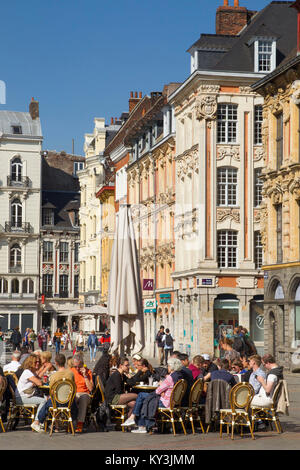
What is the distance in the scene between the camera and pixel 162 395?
662 inches

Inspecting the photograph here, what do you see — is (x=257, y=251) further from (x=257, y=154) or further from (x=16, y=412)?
(x=16, y=412)

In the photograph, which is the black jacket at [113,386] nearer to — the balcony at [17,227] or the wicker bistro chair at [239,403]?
the wicker bistro chair at [239,403]

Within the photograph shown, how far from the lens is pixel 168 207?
53688mm

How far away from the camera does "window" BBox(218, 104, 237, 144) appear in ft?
152

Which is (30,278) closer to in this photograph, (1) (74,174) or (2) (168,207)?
(1) (74,174)

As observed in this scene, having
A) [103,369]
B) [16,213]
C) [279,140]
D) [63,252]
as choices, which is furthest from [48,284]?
[103,369]

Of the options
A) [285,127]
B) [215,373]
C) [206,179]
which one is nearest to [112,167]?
[206,179]

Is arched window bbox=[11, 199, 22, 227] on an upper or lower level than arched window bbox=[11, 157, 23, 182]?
lower

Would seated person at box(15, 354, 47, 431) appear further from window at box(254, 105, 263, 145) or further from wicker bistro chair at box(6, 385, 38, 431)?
window at box(254, 105, 263, 145)

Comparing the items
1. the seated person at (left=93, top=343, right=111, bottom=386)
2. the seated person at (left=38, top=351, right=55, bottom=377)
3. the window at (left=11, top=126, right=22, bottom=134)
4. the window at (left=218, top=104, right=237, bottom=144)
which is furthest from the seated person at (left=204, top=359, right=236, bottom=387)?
the window at (left=11, top=126, right=22, bottom=134)

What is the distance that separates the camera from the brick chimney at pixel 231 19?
52.8m

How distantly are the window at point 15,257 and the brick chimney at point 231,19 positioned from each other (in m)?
44.7

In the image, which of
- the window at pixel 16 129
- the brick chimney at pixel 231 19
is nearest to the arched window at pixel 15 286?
the window at pixel 16 129

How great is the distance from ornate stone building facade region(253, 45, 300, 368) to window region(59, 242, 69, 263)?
6324 centimetres
